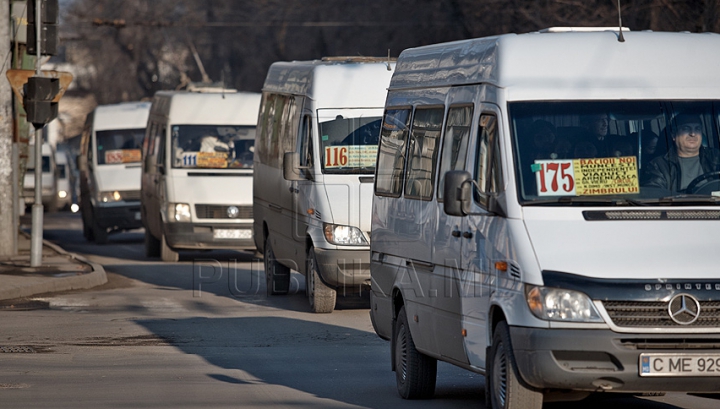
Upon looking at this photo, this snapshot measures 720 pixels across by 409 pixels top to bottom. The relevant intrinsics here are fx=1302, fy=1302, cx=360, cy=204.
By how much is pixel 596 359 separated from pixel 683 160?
1.45 metres

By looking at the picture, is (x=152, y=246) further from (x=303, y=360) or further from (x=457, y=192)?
(x=457, y=192)

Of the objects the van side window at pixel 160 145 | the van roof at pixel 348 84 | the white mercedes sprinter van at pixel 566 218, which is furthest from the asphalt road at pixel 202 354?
the van side window at pixel 160 145

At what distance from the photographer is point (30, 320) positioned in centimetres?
1383

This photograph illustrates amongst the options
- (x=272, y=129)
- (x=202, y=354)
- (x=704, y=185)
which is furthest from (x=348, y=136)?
(x=704, y=185)

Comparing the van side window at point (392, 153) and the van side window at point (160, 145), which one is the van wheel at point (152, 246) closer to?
the van side window at point (160, 145)

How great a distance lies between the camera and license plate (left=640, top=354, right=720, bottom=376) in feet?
21.6

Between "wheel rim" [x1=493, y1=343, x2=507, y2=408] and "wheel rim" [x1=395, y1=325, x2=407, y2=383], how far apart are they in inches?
69.4

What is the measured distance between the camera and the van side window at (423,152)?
27.9ft

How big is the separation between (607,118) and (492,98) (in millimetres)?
667

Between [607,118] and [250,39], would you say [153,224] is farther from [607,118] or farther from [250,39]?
[250,39]

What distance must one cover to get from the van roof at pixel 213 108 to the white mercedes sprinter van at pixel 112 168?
549cm

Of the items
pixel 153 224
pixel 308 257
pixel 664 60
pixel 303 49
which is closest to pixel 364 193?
pixel 308 257

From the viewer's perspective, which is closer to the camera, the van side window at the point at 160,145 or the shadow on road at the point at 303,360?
the shadow on road at the point at 303,360

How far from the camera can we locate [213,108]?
21531mm
